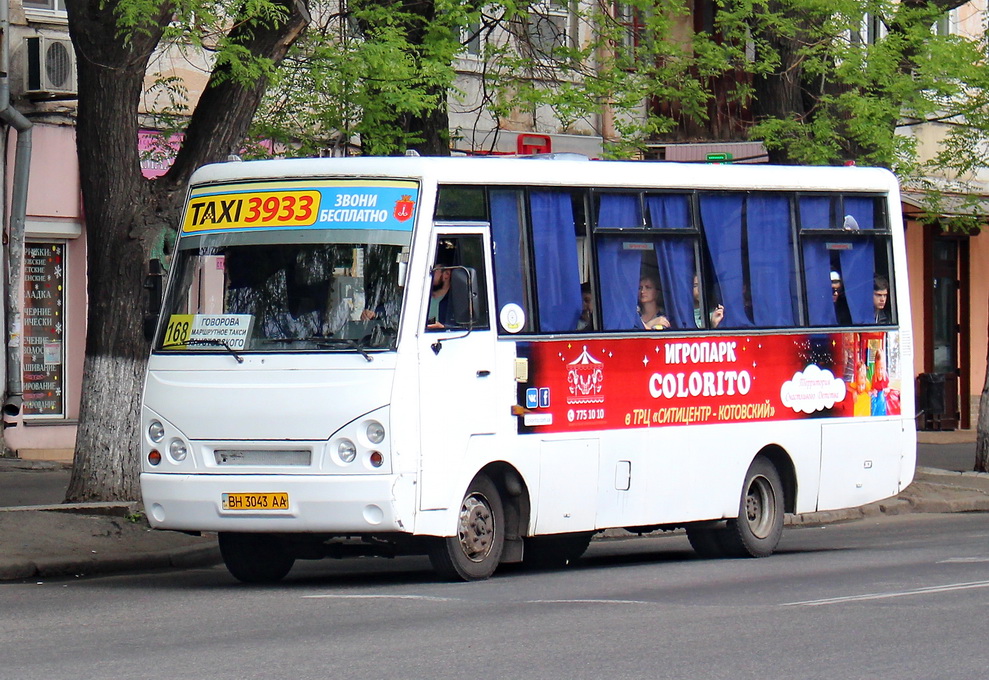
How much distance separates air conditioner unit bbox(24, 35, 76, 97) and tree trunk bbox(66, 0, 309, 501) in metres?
6.71

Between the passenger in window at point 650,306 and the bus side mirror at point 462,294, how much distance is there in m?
2.04

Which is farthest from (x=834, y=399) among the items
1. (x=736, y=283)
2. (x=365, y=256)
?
(x=365, y=256)

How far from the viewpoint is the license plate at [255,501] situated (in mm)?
11398

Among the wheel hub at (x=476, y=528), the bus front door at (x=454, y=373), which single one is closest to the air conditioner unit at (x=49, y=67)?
the bus front door at (x=454, y=373)

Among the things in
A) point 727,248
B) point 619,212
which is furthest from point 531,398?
point 727,248

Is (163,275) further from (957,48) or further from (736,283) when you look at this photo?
(957,48)

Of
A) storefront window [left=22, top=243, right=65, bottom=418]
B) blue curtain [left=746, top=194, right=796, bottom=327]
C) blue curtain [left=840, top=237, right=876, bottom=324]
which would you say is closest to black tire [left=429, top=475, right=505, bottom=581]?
blue curtain [left=746, top=194, right=796, bottom=327]

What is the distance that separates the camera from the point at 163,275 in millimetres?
12492

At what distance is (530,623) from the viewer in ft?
31.8

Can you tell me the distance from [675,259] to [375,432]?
3378 mm

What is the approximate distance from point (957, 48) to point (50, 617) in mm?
12832

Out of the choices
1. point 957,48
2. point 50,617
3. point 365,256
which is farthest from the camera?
point 957,48

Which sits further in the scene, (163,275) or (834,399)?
(834,399)

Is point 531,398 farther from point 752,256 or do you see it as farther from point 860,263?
point 860,263
